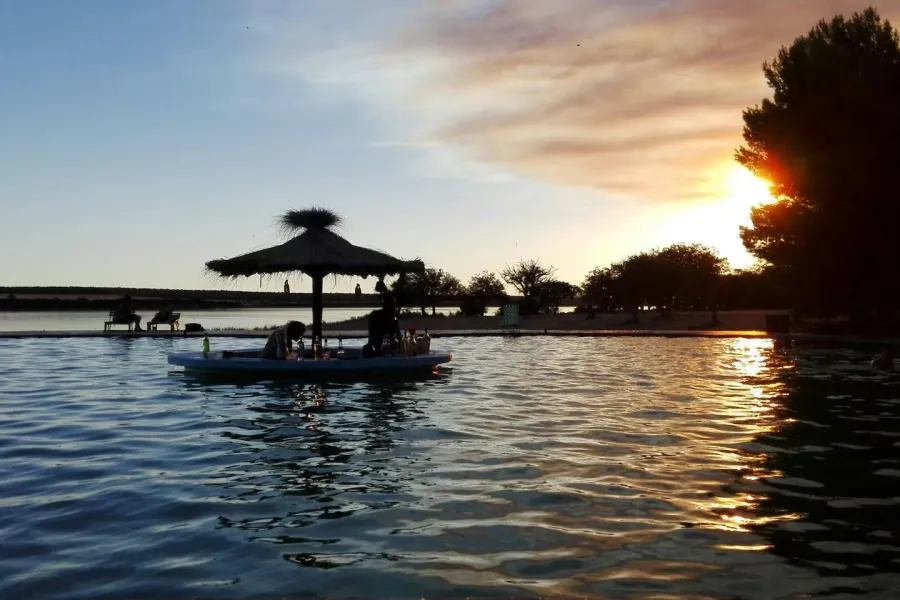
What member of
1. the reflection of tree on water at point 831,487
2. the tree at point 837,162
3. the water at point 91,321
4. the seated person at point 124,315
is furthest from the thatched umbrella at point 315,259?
the water at point 91,321

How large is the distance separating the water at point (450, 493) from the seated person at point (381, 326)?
347cm

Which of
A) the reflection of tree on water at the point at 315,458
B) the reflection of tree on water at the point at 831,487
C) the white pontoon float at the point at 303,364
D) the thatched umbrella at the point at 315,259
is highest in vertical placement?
the thatched umbrella at the point at 315,259

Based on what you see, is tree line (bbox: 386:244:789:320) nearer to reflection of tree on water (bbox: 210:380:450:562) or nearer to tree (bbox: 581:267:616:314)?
tree (bbox: 581:267:616:314)

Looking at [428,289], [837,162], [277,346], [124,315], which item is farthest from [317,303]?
[428,289]

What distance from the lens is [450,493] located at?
7.58 metres

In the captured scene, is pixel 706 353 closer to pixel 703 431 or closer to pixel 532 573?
pixel 703 431

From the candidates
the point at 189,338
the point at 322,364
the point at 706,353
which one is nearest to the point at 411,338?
the point at 322,364

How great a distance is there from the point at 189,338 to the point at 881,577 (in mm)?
31170

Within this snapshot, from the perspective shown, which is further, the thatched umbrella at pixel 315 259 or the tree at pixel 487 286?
the tree at pixel 487 286

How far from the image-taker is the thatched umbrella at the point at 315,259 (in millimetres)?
19500

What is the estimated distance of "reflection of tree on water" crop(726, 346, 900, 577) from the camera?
230 inches

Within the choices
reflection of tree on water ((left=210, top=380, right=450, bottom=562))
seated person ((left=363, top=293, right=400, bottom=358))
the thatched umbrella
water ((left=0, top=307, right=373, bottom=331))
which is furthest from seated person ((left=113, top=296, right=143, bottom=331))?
reflection of tree on water ((left=210, top=380, right=450, bottom=562))

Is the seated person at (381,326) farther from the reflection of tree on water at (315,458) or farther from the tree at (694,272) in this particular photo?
the tree at (694,272)

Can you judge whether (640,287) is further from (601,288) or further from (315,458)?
(315,458)
